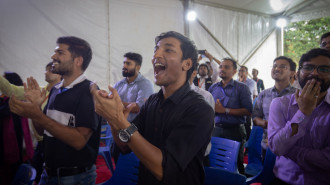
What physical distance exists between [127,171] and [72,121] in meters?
0.79

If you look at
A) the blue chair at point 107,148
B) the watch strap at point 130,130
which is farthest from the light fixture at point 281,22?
the watch strap at point 130,130

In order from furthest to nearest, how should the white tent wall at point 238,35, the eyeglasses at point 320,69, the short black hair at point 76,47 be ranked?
the white tent wall at point 238,35, the short black hair at point 76,47, the eyeglasses at point 320,69

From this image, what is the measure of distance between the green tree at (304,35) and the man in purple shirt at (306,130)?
18188mm

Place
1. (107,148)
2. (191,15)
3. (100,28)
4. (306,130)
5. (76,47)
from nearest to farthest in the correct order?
(306,130) < (76,47) < (107,148) < (100,28) < (191,15)

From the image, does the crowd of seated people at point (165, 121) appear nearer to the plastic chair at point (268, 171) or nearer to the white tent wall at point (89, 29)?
the plastic chair at point (268, 171)

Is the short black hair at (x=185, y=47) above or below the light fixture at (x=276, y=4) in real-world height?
below

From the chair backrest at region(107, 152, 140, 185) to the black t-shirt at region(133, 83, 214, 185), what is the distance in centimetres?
84

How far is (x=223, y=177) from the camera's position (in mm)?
1511

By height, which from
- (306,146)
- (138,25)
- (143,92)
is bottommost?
(306,146)

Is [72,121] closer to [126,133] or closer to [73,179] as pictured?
[73,179]

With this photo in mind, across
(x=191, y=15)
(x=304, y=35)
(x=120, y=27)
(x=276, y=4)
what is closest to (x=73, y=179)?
(x=120, y=27)

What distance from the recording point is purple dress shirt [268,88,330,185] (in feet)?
4.95

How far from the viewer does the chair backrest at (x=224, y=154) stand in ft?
7.55

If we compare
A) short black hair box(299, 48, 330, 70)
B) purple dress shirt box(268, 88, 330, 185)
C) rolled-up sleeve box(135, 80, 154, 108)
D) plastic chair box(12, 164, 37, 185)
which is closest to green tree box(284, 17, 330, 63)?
rolled-up sleeve box(135, 80, 154, 108)
